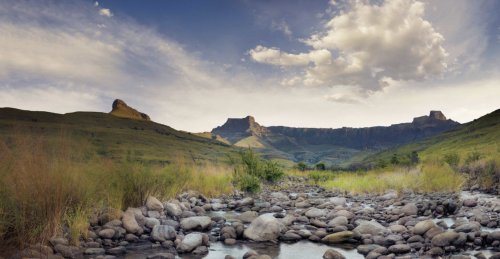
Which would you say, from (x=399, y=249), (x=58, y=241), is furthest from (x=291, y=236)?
(x=58, y=241)

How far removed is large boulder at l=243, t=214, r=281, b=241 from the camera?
7.92 meters

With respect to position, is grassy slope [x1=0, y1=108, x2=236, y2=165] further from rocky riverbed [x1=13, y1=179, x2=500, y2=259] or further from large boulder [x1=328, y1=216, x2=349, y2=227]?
large boulder [x1=328, y1=216, x2=349, y2=227]

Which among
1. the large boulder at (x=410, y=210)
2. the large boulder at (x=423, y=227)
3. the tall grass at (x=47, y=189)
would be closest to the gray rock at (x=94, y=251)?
the tall grass at (x=47, y=189)

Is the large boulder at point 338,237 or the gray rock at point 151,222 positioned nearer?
the large boulder at point 338,237

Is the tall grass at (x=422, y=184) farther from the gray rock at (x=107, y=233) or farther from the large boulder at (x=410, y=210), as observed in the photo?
the gray rock at (x=107, y=233)

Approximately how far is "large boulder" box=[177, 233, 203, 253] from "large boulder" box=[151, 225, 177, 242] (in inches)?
25.7

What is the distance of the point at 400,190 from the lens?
50.0 ft

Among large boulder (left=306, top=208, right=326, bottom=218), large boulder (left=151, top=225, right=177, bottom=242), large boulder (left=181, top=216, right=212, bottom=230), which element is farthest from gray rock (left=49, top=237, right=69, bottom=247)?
large boulder (left=306, top=208, right=326, bottom=218)

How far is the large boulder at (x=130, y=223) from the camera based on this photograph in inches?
301

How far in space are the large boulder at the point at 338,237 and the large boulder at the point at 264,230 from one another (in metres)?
1.30

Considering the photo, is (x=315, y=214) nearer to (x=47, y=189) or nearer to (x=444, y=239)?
(x=444, y=239)

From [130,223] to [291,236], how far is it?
4.39 metres

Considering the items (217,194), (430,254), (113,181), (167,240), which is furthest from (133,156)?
(430,254)

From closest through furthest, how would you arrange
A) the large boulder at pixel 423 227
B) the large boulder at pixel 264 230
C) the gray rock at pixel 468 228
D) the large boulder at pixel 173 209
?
the gray rock at pixel 468 228, the large boulder at pixel 423 227, the large boulder at pixel 264 230, the large boulder at pixel 173 209
